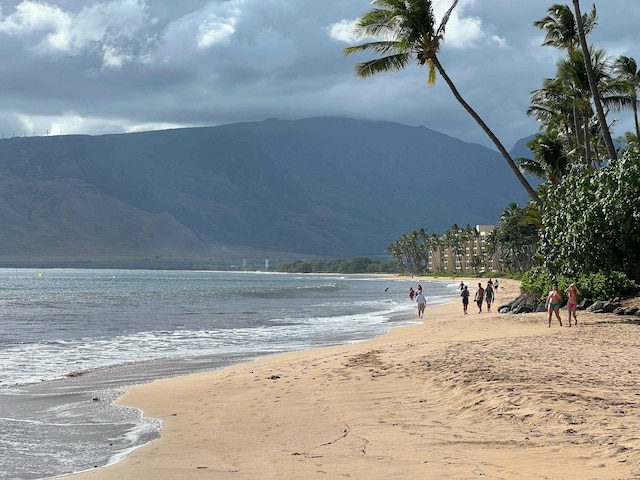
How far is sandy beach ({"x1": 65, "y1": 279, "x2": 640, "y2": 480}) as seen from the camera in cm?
687

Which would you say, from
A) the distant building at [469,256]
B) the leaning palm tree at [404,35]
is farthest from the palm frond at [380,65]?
the distant building at [469,256]

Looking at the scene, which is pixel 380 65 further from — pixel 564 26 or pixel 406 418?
pixel 406 418

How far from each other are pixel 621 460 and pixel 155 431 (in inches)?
219

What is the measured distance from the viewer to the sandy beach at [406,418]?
6.87 metres

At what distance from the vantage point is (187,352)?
20.3 meters

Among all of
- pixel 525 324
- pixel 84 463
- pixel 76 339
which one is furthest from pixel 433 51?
pixel 84 463

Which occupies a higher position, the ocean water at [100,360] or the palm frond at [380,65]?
the palm frond at [380,65]

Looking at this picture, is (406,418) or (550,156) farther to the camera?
(550,156)

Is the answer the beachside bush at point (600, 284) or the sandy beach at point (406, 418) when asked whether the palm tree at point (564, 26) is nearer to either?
the beachside bush at point (600, 284)

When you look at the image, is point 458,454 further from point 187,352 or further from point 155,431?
point 187,352

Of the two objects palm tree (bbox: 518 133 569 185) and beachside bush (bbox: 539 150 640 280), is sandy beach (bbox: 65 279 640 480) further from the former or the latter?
palm tree (bbox: 518 133 569 185)

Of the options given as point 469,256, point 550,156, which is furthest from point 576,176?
point 469,256

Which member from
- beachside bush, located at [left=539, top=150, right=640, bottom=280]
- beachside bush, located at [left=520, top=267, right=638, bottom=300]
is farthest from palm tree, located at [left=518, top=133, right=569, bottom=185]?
beachside bush, located at [left=520, top=267, right=638, bottom=300]

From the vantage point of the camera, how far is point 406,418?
8938 mm
